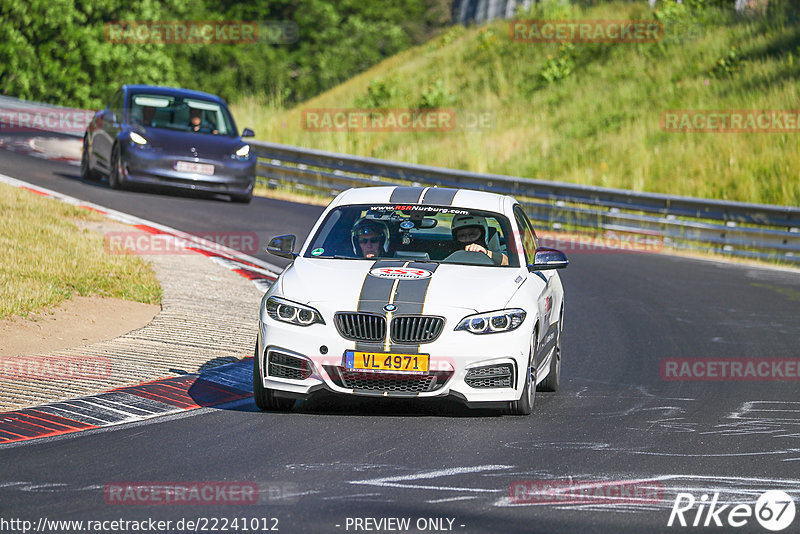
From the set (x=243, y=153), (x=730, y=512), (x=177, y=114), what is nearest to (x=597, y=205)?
(x=243, y=153)

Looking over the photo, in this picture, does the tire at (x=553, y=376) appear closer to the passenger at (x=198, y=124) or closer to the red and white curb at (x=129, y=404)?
the red and white curb at (x=129, y=404)

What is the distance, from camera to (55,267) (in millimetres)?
13562

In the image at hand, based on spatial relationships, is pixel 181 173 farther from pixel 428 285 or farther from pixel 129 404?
pixel 428 285

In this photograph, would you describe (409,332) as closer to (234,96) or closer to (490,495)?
(490,495)

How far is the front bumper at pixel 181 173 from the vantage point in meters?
20.9

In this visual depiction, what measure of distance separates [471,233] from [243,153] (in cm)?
1208

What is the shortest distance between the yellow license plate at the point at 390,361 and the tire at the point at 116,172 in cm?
1374

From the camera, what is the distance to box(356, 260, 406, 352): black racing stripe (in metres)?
8.34

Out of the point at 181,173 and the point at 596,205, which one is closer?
the point at 181,173

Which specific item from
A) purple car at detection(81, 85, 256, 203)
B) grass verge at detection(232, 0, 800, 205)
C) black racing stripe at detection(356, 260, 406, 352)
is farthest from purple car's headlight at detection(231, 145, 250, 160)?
black racing stripe at detection(356, 260, 406, 352)

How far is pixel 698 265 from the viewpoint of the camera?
64.5 ft

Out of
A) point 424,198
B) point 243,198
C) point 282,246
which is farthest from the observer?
point 243,198

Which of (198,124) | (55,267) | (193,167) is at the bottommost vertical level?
(55,267)

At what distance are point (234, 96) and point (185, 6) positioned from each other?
4.21m
